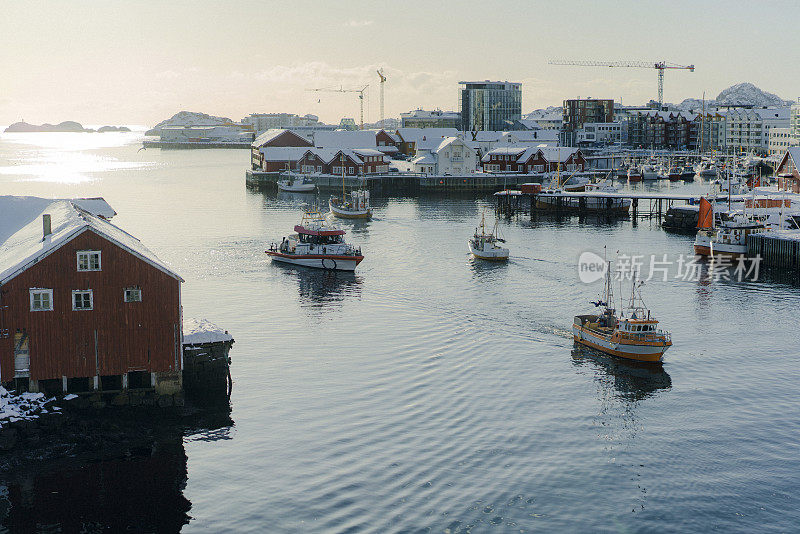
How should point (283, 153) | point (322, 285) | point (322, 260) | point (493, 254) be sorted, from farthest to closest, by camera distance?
point (283, 153)
point (493, 254)
point (322, 260)
point (322, 285)

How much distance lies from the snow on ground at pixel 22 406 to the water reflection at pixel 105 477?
4.17 ft

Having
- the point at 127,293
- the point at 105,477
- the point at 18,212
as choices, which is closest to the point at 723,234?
the point at 18,212

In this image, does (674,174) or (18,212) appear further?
(674,174)

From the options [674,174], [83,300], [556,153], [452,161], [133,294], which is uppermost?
[556,153]

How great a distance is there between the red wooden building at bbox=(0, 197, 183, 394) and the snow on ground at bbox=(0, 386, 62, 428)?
0.58 meters

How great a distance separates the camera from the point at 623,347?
48.8 m

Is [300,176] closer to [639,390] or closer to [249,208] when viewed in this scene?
[249,208]

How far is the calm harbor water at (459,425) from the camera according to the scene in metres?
30.2

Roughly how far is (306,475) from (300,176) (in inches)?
5283

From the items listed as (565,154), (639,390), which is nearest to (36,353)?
(639,390)

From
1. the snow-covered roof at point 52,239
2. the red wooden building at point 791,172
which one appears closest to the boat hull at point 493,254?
the snow-covered roof at point 52,239

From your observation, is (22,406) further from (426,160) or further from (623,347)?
(426,160)

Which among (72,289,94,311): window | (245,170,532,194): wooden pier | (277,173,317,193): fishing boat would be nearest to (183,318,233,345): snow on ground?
(72,289,94,311): window

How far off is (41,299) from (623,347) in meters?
30.2
